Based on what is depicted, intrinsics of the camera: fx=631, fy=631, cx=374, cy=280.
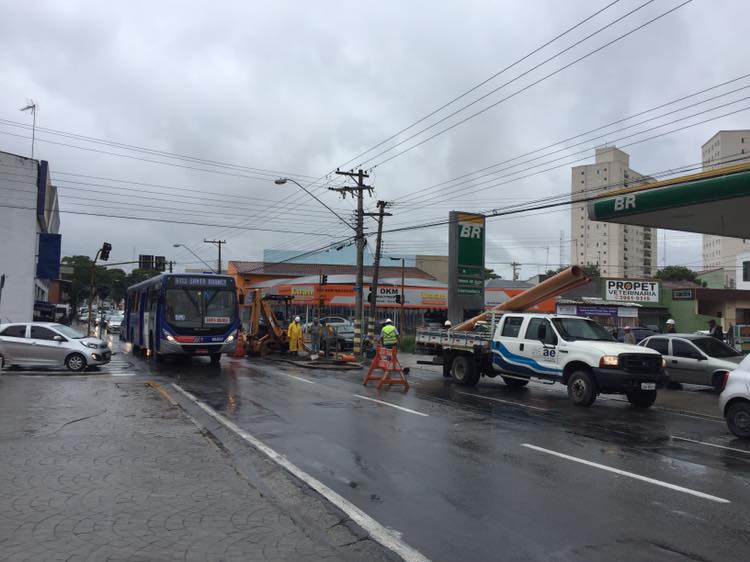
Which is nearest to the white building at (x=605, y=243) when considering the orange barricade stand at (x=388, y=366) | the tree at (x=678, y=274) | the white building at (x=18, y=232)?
the tree at (x=678, y=274)

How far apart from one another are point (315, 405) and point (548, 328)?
575cm

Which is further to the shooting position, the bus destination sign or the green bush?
the green bush

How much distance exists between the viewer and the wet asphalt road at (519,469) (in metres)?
5.11

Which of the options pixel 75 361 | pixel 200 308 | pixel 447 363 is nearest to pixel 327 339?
pixel 200 308

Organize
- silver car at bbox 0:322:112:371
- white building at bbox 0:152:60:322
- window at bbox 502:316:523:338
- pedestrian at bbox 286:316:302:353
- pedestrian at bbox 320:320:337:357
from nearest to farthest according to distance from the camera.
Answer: window at bbox 502:316:523:338
silver car at bbox 0:322:112:371
pedestrian at bbox 320:320:337:357
pedestrian at bbox 286:316:302:353
white building at bbox 0:152:60:322

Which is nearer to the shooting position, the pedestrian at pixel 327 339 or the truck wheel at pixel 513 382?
the truck wheel at pixel 513 382

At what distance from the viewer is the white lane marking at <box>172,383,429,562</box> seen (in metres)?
4.78

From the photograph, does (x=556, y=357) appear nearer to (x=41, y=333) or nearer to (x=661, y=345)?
(x=661, y=345)

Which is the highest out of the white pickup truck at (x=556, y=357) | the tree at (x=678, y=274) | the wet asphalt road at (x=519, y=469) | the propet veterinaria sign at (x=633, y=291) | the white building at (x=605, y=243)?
the white building at (x=605, y=243)

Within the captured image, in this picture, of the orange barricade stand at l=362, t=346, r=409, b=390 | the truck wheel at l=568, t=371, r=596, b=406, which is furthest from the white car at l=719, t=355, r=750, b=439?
the orange barricade stand at l=362, t=346, r=409, b=390

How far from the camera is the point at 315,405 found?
12.5 meters

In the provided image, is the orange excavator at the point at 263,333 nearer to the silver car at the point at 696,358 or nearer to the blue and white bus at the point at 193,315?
the blue and white bus at the point at 193,315

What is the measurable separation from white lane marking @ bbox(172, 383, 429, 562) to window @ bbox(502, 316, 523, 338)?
26.8ft

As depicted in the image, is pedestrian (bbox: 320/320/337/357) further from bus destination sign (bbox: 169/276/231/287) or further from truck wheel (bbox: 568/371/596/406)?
truck wheel (bbox: 568/371/596/406)
